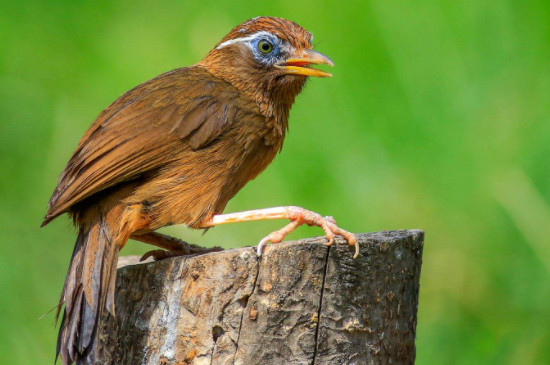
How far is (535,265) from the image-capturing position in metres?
6.08

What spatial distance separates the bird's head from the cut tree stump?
1475mm

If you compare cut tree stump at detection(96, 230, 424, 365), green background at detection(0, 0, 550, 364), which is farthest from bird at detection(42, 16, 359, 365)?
green background at detection(0, 0, 550, 364)

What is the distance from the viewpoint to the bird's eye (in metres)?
5.27

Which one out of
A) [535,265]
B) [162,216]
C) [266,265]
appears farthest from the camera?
[535,265]

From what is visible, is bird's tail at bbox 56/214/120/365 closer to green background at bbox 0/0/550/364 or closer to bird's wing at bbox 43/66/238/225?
bird's wing at bbox 43/66/238/225

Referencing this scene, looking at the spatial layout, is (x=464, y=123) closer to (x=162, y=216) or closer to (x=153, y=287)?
(x=162, y=216)

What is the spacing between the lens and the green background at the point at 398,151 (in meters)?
6.20

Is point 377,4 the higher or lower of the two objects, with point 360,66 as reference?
higher

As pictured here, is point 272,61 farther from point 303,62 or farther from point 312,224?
point 312,224

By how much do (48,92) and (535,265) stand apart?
4.30 m

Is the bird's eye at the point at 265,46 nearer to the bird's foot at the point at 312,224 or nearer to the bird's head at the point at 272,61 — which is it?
the bird's head at the point at 272,61

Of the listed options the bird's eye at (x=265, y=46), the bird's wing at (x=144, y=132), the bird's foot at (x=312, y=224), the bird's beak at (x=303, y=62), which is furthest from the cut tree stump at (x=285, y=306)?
the bird's eye at (x=265, y=46)

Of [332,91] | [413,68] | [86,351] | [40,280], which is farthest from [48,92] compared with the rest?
[86,351]

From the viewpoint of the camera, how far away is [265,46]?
528 cm
